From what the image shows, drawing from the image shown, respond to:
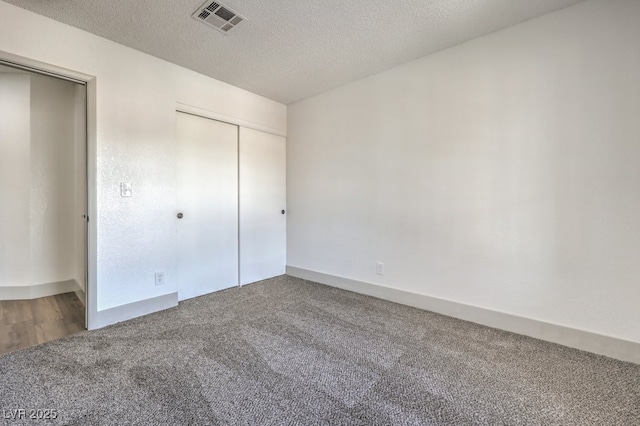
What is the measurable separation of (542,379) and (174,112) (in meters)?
3.85

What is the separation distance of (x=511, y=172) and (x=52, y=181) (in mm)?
5039

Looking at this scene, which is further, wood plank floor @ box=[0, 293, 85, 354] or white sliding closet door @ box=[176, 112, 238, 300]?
white sliding closet door @ box=[176, 112, 238, 300]

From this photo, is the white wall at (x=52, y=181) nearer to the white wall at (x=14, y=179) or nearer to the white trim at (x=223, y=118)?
the white wall at (x=14, y=179)

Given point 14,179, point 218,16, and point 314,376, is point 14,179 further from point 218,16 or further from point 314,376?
point 314,376

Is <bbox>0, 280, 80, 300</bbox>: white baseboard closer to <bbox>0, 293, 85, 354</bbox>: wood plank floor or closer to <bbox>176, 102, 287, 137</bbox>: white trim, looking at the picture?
<bbox>0, 293, 85, 354</bbox>: wood plank floor

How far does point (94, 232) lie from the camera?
2479 mm

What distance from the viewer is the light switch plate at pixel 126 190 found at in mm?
2623

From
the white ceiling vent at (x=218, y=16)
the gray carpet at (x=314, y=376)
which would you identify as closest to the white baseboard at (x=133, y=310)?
the gray carpet at (x=314, y=376)

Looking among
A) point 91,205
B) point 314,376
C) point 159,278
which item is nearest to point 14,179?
point 91,205

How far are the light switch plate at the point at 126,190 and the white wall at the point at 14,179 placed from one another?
168cm

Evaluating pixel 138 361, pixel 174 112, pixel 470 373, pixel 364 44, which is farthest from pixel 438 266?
pixel 174 112

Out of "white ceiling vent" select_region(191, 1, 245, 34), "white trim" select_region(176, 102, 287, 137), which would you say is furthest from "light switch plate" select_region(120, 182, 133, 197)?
"white ceiling vent" select_region(191, 1, 245, 34)

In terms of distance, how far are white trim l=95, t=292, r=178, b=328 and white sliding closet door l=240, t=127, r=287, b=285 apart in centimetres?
96

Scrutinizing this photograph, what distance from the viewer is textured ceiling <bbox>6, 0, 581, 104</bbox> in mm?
2121
